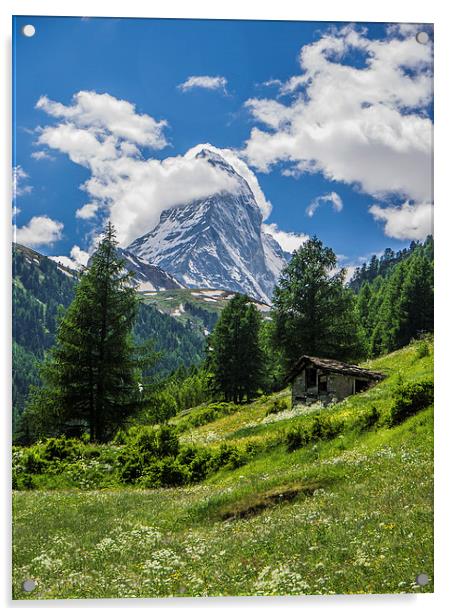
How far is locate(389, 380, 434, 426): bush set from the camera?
11508mm

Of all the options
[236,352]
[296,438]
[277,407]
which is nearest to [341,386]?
[277,407]

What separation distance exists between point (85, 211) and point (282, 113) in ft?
14.6

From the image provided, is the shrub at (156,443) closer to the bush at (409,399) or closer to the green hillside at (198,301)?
the green hillside at (198,301)

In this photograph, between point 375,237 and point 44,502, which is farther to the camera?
point 375,237

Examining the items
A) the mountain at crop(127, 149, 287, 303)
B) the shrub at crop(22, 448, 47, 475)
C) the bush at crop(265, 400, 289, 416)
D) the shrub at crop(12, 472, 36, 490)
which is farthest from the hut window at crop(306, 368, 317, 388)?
the shrub at crop(12, 472, 36, 490)

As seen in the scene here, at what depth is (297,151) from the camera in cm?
1232

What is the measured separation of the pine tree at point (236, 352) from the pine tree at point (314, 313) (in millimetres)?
630

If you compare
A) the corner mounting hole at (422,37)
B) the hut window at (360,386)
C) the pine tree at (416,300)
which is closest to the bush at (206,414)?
the hut window at (360,386)

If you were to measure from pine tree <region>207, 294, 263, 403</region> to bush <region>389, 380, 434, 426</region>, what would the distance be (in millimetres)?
2952

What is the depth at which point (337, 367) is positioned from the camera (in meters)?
12.6
